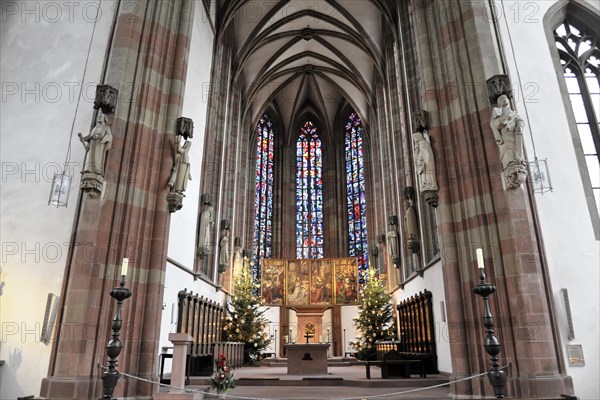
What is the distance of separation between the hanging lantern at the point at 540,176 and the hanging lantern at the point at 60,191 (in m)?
9.72

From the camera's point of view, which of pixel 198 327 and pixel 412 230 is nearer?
pixel 198 327

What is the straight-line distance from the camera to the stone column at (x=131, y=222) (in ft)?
27.4

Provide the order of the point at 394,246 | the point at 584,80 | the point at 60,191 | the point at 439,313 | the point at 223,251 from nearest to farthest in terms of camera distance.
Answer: the point at 60,191, the point at 584,80, the point at 439,313, the point at 223,251, the point at 394,246

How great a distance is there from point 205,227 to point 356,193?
15991 millimetres

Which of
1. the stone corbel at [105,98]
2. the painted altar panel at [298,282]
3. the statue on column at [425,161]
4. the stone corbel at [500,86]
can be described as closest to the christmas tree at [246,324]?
the painted altar panel at [298,282]

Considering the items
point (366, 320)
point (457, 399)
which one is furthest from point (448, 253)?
point (366, 320)

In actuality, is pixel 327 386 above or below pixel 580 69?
below

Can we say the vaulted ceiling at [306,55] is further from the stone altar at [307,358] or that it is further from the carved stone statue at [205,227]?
the stone altar at [307,358]

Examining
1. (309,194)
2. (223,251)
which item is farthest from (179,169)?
(309,194)

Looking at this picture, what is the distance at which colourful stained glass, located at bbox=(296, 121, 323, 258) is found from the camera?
30.7m

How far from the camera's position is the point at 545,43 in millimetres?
10883

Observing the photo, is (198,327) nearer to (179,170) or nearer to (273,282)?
(179,170)

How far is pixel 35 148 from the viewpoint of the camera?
405 inches

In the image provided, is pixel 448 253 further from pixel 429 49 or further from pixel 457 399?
pixel 429 49
